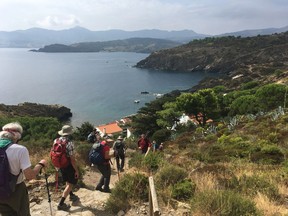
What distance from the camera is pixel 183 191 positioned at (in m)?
6.32

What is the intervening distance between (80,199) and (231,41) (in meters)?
198

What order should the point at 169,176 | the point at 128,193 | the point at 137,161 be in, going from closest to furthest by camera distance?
the point at 128,193
the point at 169,176
the point at 137,161

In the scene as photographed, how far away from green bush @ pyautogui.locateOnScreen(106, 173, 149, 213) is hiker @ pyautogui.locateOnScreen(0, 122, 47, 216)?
204 cm

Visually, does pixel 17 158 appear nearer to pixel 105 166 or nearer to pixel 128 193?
pixel 128 193

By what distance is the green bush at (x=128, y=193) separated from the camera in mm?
6277

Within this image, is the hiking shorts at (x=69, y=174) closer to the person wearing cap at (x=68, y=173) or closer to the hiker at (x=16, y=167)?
the person wearing cap at (x=68, y=173)

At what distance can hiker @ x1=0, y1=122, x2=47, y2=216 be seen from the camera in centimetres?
409

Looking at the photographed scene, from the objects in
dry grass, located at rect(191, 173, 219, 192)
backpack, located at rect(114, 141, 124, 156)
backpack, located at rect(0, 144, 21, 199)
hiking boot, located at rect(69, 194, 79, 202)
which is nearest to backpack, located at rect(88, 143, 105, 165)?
hiking boot, located at rect(69, 194, 79, 202)

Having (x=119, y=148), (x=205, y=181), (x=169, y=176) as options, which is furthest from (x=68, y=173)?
(x=119, y=148)

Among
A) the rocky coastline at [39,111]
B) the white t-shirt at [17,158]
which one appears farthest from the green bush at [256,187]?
the rocky coastline at [39,111]

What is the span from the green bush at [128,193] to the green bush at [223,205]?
5.47 feet

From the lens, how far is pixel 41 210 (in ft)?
21.4

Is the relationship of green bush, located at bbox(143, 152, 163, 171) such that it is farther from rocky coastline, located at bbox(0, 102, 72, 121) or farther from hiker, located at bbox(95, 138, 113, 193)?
rocky coastline, located at bbox(0, 102, 72, 121)

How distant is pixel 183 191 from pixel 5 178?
3.55 metres
